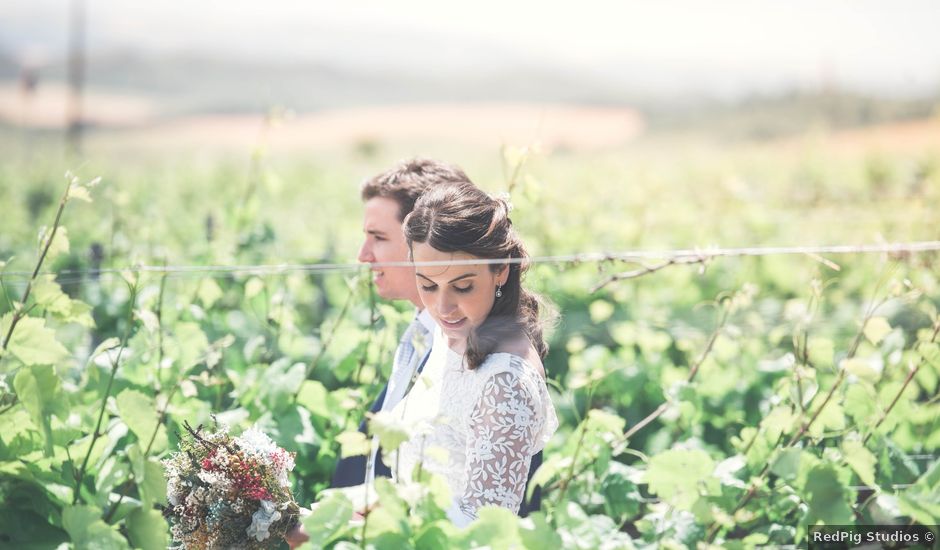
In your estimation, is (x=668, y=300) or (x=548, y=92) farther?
(x=548, y=92)

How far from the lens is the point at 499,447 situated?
5.29ft

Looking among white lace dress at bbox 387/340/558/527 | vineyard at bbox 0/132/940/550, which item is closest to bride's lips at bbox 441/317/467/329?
white lace dress at bbox 387/340/558/527

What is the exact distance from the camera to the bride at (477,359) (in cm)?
162

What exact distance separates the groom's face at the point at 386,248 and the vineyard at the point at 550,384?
0.15 metres

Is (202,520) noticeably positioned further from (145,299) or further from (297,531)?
(145,299)

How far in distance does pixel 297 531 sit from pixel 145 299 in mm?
1183

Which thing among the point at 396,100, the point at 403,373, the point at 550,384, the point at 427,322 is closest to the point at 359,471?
the point at 403,373

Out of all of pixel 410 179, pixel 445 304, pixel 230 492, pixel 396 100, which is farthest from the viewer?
pixel 396 100

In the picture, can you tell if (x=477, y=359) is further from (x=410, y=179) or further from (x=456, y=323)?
(x=410, y=179)

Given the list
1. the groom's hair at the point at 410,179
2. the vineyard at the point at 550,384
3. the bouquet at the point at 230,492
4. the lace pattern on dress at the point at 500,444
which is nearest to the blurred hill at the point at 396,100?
the vineyard at the point at 550,384

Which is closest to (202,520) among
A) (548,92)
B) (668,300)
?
(668,300)

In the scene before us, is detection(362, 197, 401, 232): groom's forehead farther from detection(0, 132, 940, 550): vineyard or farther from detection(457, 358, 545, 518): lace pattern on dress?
detection(457, 358, 545, 518): lace pattern on dress

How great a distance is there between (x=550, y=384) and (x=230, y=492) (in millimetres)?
1736

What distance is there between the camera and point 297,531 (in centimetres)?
161
